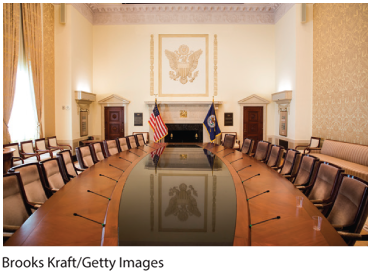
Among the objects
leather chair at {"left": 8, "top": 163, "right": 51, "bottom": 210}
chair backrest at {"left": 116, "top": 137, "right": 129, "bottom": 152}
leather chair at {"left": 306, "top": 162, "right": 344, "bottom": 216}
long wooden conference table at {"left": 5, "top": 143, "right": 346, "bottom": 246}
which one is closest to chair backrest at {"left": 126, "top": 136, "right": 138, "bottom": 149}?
chair backrest at {"left": 116, "top": 137, "right": 129, "bottom": 152}

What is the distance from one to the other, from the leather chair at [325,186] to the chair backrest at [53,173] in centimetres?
286

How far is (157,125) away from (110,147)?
3482 mm

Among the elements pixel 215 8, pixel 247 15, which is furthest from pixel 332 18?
pixel 215 8

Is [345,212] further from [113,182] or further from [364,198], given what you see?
[113,182]

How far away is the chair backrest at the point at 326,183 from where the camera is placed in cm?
262

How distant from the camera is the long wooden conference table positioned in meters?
1.67

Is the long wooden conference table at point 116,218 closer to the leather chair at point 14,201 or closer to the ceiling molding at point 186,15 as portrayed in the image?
the leather chair at point 14,201

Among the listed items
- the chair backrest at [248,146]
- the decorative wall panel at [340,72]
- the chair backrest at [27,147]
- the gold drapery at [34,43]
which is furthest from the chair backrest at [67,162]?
the decorative wall panel at [340,72]

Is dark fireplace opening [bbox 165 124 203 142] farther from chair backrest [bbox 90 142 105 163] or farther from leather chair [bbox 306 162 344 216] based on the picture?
leather chair [bbox 306 162 344 216]

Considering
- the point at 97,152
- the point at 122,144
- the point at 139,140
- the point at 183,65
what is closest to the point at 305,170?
the point at 97,152

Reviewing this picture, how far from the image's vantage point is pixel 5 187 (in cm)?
225

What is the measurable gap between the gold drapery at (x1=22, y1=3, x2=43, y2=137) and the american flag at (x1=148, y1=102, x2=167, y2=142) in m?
3.44

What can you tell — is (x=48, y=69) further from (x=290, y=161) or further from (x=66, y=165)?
(x=290, y=161)

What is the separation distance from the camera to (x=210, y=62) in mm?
9703
